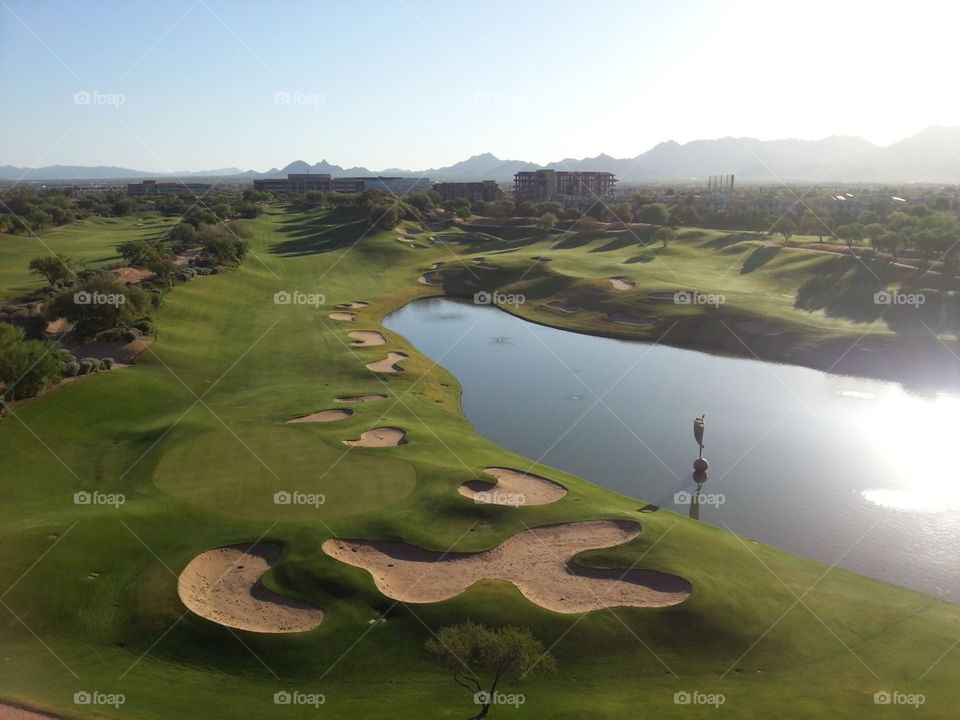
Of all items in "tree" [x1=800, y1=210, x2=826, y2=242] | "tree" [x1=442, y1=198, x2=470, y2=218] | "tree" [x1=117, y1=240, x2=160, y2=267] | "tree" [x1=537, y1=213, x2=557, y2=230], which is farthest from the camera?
"tree" [x1=442, y1=198, x2=470, y2=218]

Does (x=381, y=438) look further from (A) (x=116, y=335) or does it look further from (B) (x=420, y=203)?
(B) (x=420, y=203)

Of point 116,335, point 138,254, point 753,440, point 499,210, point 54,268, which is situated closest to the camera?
point 753,440

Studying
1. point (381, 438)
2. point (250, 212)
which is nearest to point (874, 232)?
point (381, 438)

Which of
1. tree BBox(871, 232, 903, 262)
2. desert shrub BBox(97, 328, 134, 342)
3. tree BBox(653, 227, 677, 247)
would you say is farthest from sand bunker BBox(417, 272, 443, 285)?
tree BBox(871, 232, 903, 262)

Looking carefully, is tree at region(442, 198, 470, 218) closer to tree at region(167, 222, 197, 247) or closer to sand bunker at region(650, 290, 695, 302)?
tree at region(167, 222, 197, 247)

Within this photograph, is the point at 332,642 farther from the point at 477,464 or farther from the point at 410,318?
the point at 410,318

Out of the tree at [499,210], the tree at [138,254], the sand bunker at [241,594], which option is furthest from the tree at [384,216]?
the sand bunker at [241,594]

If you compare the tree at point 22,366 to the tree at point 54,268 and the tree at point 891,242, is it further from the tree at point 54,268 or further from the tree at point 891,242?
Result: the tree at point 891,242
